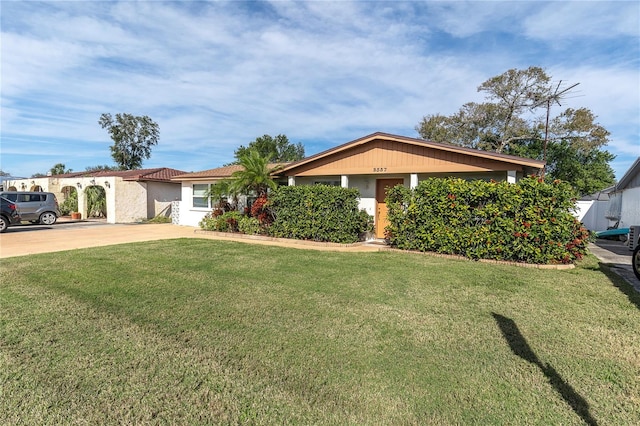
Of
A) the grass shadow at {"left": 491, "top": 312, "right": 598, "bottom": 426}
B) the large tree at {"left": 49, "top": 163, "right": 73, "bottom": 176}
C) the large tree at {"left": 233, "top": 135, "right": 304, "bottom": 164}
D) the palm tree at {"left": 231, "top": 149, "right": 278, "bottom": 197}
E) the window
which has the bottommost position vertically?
the grass shadow at {"left": 491, "top": 312, "right": 598, "bottom": 426}

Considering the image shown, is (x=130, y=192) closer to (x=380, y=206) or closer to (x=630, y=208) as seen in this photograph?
(x=380, y=206)

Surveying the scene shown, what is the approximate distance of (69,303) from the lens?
15.1 feet

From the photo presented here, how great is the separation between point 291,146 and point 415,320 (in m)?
45.0

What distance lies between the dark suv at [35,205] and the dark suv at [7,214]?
1.01 m

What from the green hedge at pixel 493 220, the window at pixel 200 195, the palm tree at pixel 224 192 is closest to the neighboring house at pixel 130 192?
the window at pixel 200 195

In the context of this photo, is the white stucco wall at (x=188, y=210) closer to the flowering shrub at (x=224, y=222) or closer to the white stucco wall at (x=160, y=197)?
the flowering shrub at (x=224, y=222)

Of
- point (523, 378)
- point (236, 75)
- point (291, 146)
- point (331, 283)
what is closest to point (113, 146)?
point (291, 146)

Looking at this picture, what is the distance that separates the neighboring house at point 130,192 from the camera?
1923 centimetres

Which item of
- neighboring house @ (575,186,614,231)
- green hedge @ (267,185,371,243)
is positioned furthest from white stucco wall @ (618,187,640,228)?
green hedge @ (267,185,371,243)

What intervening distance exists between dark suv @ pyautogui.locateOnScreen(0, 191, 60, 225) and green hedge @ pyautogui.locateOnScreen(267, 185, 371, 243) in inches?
532

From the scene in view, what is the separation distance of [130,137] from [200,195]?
3820 cm

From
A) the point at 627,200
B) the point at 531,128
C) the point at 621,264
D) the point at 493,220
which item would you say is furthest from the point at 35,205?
the point at 531,128

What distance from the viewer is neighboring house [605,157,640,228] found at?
13.7 meters

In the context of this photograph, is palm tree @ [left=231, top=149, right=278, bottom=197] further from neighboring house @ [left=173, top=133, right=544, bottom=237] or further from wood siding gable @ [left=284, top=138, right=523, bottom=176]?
wood siding gable @ [left=284, top=138, right=523, bottom=176]
